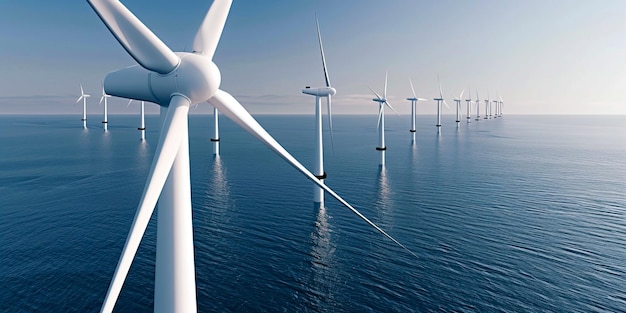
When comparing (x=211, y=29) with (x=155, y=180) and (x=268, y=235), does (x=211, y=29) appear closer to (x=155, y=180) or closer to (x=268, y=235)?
(x=155, y=180)

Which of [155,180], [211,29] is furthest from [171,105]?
[211,29]

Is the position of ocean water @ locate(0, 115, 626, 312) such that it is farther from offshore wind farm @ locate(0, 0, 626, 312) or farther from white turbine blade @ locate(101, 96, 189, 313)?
white turbine blade @ locate(101, 96, 189, 313)

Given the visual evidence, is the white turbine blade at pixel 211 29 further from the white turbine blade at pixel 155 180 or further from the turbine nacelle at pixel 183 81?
the white turbine blade at pixel 155 180

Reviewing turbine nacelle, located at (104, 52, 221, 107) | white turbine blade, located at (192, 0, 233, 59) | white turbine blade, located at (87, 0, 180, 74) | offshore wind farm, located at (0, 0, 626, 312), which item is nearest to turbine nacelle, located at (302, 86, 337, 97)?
offshore wind farm, located at (0, 0, 626, 312)

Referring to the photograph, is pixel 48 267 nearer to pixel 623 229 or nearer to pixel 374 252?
pixel 374 252

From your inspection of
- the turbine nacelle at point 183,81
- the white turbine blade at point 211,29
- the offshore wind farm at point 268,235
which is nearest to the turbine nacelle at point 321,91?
the offshore wind farm at point 268,235

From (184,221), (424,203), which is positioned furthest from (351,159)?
(184,221)
